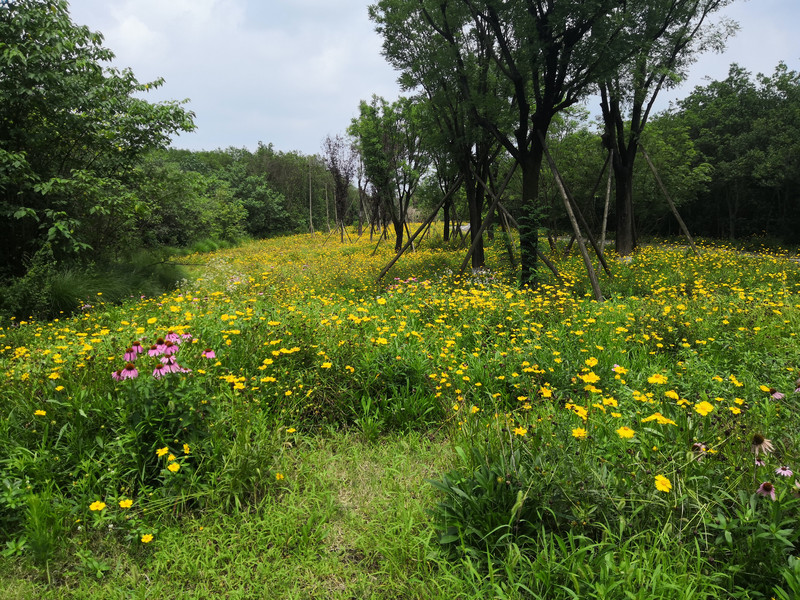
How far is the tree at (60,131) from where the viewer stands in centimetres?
756

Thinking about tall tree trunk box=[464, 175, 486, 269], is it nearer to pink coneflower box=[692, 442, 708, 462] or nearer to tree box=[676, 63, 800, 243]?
pink coneflower box=[692, 442, 708, 462]

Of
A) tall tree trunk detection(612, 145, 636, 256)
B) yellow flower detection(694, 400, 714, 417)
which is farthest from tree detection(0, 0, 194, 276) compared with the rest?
tall tree trunk detection(612, 145, 636, 256)

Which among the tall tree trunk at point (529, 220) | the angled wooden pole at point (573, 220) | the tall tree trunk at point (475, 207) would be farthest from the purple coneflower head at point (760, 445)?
the tall tree trunk at point (475, 207)

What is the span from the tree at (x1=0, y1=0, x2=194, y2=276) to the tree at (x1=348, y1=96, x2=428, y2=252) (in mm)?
10980

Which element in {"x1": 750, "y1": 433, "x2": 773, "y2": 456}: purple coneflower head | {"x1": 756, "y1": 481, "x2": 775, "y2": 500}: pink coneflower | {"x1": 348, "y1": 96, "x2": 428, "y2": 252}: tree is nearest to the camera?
{"x1": 756, "y1": 481, "x2": 775, "y2": 500}: pink coneflower

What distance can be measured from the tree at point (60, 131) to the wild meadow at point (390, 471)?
599 centimetres

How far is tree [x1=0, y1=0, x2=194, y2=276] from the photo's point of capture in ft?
24.8

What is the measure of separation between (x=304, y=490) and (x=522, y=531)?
142cm

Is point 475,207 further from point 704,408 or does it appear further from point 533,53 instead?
point 704,408

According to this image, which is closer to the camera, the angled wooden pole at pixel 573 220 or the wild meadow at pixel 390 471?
the wild meadow at pixel 390 471

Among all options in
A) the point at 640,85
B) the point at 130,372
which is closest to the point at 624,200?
the point at 640,85

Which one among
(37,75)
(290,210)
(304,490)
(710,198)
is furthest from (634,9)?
(290,210)

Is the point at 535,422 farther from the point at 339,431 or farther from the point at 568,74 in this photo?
the point at 568,74

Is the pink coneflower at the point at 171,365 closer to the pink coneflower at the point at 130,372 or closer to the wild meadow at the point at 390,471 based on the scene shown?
the wild meadow at the point at 390,471
